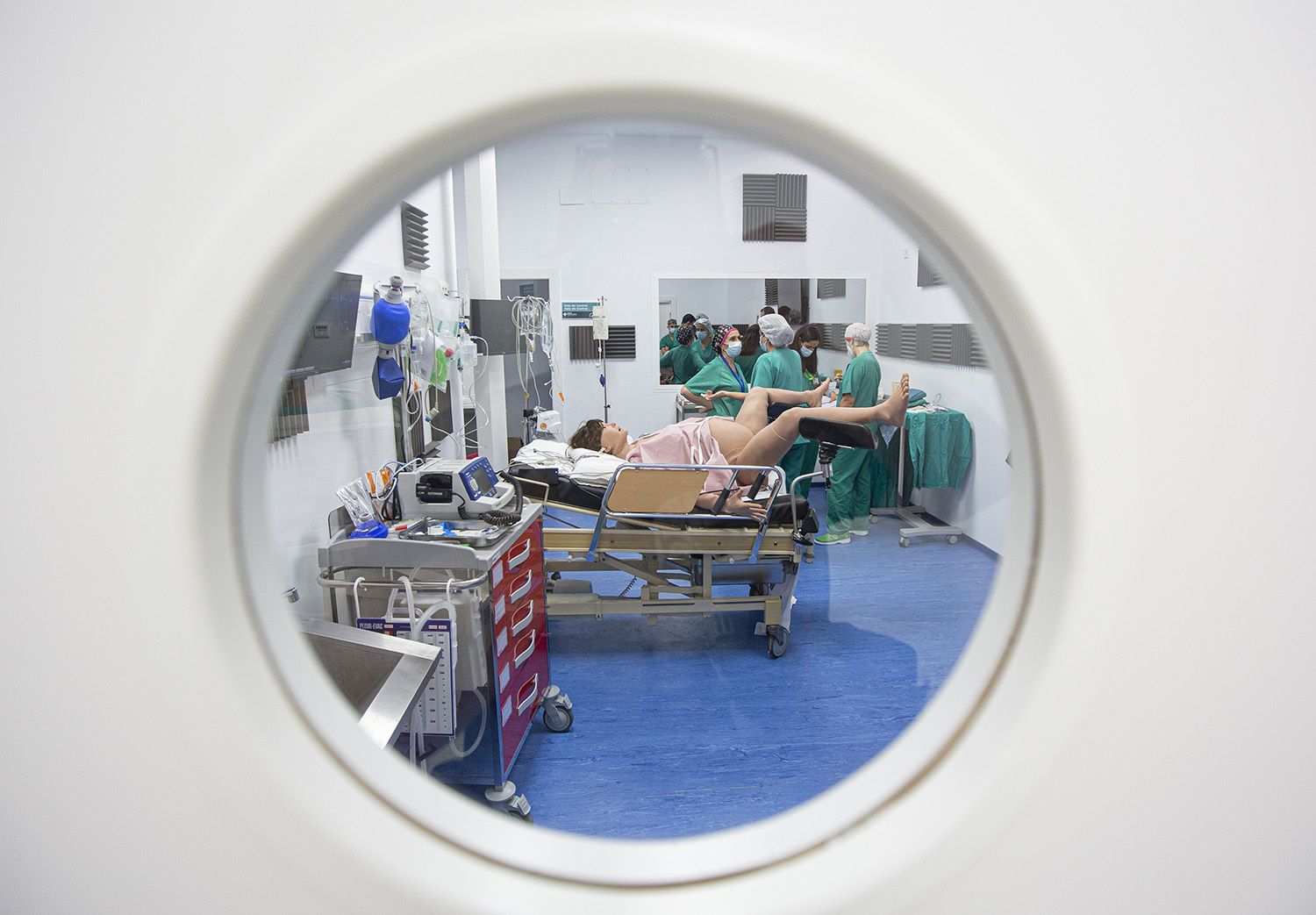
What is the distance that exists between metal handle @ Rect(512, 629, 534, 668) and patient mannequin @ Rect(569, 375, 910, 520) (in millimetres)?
931

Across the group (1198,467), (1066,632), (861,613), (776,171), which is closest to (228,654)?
(1066,632)

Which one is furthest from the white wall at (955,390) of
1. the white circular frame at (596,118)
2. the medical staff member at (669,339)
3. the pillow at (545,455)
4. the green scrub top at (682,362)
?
the white circular frame at (596,118)

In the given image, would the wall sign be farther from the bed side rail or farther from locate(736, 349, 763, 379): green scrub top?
the bed side rail

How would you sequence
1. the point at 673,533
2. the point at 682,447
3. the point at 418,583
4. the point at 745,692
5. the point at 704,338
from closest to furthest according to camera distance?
the point at 418,583, the point at 745,692, the point at 673,533, the point at 682,447, the point at 704,338

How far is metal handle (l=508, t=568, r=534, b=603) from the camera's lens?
2.20 m

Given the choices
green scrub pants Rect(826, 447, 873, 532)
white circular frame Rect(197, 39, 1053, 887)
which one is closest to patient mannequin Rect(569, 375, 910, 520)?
green scrub pants Rect(826, 447, 873, 532)

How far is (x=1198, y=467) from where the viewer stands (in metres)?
0.73

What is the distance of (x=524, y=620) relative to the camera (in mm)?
2283

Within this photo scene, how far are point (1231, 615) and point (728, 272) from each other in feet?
11.8

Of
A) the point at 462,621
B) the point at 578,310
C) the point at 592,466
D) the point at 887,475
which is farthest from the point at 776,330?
the point at 462,621

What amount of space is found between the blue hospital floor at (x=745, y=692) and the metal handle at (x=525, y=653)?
355mm

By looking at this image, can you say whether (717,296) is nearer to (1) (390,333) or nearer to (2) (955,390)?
(2) (955,390)

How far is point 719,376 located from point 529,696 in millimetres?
2031

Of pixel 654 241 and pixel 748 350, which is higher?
pixel 654 241
